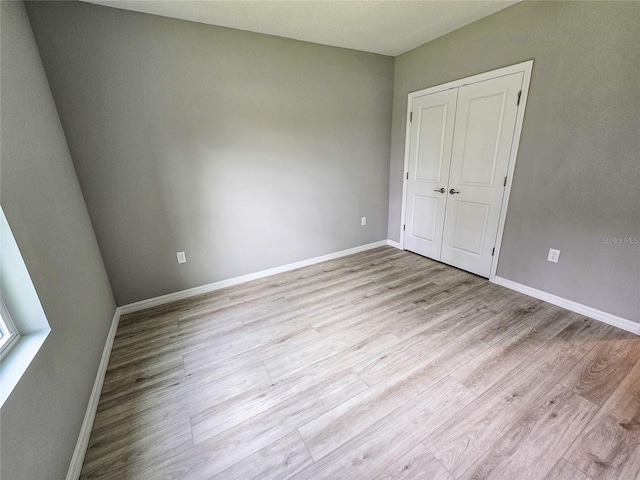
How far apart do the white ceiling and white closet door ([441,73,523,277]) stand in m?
0.62

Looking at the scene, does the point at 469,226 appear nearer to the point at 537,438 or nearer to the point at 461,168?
the point at 461,168

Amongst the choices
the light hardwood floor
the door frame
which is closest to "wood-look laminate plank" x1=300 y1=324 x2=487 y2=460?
the light hardwood floor

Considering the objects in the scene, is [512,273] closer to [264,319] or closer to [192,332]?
[264,319]

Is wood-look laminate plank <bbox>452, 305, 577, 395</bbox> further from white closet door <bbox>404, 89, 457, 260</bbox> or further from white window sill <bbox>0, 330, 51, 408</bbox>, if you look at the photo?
white window sill <bbox>0, 330, 51, 408</bbox>

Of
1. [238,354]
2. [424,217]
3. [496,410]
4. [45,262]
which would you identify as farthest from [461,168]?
[45,262]

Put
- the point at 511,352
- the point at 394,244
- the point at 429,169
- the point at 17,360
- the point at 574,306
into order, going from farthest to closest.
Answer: the point at 394,244
the point at 429,169
the point at 574,306
the point at 511,352
the point at 17,360

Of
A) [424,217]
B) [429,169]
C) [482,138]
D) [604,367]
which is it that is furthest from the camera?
[424,217]

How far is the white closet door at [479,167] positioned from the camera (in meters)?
2.41

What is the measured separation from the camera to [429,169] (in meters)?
3.18

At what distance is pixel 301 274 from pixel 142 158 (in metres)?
1.92

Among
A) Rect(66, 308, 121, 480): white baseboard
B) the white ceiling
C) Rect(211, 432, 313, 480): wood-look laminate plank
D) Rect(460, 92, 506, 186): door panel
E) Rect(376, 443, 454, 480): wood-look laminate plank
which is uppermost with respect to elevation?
the white ceiling

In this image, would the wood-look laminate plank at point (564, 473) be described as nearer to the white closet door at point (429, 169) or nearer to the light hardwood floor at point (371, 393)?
the light hardwood floor at point (371, 393)

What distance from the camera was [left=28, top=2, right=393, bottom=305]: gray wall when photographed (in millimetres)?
2031

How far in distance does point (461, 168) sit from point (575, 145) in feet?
3.02
